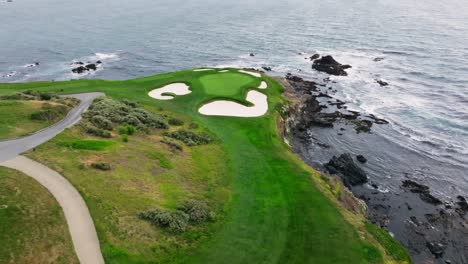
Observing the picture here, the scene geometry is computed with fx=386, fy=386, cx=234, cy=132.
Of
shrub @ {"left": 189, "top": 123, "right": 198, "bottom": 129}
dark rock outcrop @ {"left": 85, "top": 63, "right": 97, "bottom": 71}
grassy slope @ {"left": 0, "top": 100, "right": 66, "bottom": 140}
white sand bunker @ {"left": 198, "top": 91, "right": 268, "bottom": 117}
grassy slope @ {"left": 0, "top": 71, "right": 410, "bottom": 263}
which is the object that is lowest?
dark rock outcrop @ {"left": 85, "top": 63, "right": 97, "bottom": 71}

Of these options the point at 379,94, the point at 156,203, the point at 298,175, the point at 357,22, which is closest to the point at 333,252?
the point at 298,175

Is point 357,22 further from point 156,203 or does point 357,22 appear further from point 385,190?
point 156,203

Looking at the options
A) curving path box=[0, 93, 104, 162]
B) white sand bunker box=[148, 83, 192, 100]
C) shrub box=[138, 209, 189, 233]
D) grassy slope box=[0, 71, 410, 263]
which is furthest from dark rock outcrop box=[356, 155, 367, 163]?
curving path box=[0, 93, 104, 162]

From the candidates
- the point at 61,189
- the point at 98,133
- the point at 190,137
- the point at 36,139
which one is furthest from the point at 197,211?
the point at 36,139

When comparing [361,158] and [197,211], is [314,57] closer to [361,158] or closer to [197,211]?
[361,158]

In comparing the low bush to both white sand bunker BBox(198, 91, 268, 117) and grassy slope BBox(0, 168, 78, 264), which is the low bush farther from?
white sand bunker BBox(198, 91, 268, 117)
